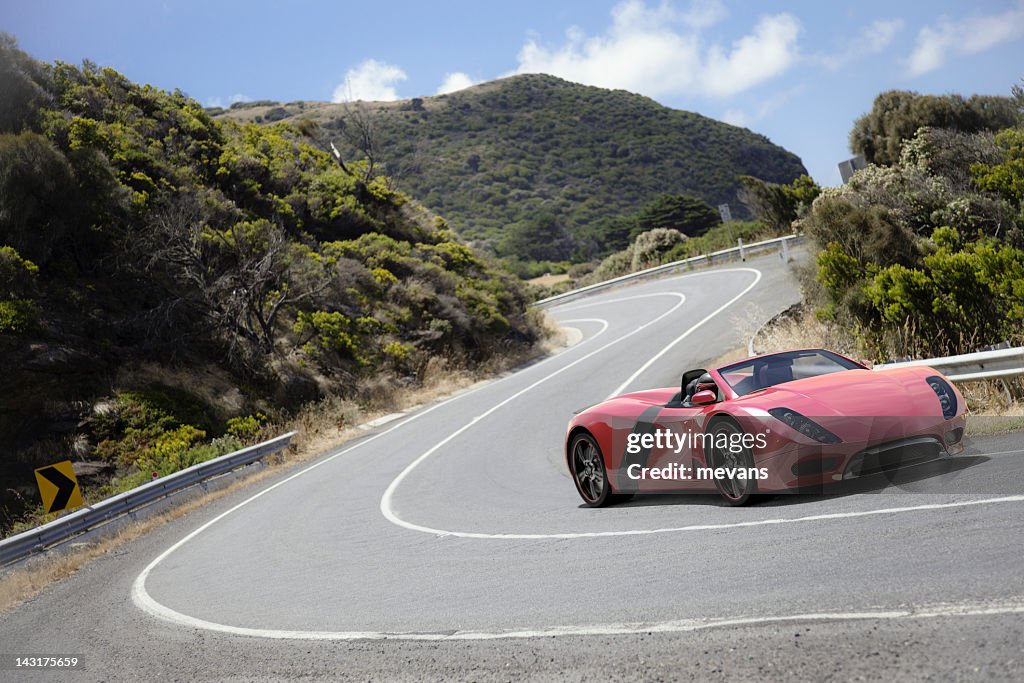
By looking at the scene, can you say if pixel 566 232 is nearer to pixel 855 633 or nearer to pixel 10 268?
pixel 10 268

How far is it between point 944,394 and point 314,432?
55.5 feet

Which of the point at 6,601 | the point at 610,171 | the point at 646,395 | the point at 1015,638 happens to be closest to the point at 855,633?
the point at 1015,638

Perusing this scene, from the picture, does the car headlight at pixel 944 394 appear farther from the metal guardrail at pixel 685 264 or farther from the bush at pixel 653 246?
the bush at pixel 653 246

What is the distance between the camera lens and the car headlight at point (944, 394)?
270 inches

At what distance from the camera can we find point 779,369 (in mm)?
7793

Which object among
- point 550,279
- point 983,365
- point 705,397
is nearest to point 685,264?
point 550,279

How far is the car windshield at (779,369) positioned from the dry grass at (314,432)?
8906 mm

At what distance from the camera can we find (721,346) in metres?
21.9

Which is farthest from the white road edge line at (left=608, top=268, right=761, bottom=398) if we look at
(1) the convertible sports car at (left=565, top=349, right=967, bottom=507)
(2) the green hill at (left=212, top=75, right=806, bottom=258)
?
(2) the green hill at (left=212, top=75, right=806, bottom=258)

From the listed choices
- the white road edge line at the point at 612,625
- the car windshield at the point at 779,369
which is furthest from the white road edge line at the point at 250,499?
the car windshield at the point at 779,369

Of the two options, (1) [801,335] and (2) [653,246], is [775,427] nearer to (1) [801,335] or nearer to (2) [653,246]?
(1) [801,335]

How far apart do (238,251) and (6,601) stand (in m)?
16.2

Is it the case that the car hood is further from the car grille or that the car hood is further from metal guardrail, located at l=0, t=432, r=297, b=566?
metal guardrail, located at l=0, t=432, r=297, b=566

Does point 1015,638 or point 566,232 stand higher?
point 566,232
